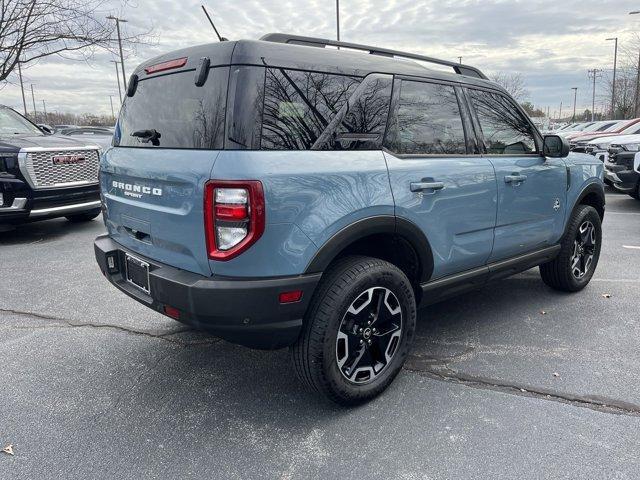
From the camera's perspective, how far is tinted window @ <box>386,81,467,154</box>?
2861mm

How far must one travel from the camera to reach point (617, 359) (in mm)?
3211

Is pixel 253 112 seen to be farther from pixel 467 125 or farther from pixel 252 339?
pixel 467 125

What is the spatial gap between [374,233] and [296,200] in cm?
56

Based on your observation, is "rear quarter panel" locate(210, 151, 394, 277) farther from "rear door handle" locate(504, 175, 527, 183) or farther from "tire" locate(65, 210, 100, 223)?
"tire" locate(65, 210, 100, 223)

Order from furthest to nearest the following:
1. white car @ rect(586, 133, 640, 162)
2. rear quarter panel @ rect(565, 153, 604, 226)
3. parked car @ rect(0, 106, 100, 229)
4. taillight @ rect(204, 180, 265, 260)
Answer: white car @ rect(586, 133, 640, 162) < parked car @ rect(0, 106, 100, 229) < rear quarter panel @ rect(565, 153, 604, 226) < taillight @ rect(204, 180, 265, 260)

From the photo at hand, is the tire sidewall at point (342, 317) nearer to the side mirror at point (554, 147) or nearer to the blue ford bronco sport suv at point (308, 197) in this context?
the blue ford bronco sport suv at point (308, 197)

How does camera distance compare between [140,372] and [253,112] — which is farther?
[140,372]

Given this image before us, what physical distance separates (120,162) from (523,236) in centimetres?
286

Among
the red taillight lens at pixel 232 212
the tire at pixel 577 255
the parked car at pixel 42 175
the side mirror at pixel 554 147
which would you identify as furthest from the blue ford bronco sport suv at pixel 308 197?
the parked car at pixel 42 175

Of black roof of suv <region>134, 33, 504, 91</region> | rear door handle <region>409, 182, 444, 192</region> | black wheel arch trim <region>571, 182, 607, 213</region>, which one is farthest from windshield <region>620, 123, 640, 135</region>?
rear door handle <region>409, 182, 444, 192</region>

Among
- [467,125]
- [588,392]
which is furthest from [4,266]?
[588,392]

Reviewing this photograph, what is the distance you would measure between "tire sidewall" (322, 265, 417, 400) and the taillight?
0.60 meters

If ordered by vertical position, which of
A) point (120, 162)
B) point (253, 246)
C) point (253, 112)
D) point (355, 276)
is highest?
point (253, 112)

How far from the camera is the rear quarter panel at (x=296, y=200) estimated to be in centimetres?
220
